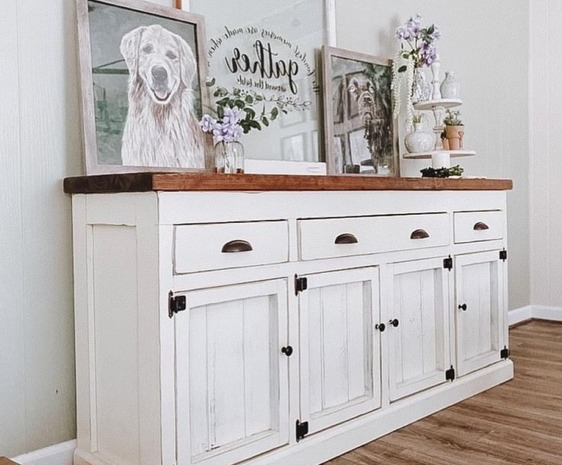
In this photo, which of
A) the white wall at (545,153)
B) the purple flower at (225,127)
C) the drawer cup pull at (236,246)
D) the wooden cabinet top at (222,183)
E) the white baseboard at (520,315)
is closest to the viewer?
the wooden cabinet top at (222,183)

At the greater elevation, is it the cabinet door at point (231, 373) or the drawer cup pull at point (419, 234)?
the drawer cup pull at point (419, 234)

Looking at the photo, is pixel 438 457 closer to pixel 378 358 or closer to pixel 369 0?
pixel 378 358

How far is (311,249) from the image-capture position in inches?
Answer: 78.4

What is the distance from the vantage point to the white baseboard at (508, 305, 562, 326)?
416 cm

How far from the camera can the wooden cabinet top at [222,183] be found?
1616 millimetres

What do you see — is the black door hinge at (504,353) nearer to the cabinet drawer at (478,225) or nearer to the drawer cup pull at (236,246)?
the cabinet drawer at (478,225)

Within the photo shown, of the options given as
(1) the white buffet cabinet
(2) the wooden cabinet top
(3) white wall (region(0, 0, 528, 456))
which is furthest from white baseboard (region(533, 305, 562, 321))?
(3) white wall (region(0, 0, 528, 456))

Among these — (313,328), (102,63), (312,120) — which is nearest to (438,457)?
(313,328)

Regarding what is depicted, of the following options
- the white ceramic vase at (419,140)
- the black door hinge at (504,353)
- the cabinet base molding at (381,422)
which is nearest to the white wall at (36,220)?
the cabinet base molding at (381,422)

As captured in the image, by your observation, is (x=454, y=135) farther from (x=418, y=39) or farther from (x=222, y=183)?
(x=222, y=183)

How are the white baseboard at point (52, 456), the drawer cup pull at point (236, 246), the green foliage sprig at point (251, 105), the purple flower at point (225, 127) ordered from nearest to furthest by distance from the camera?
the drawer cup pull at point (236, 246), the white baseboard at point (52, 456), the purple flower at point (225, 127), the green foliage sprig at point (251, 105)

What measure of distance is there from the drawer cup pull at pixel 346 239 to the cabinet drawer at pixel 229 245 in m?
0.23

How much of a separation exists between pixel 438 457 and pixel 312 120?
4.53ft

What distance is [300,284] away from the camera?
1954 millimetres
